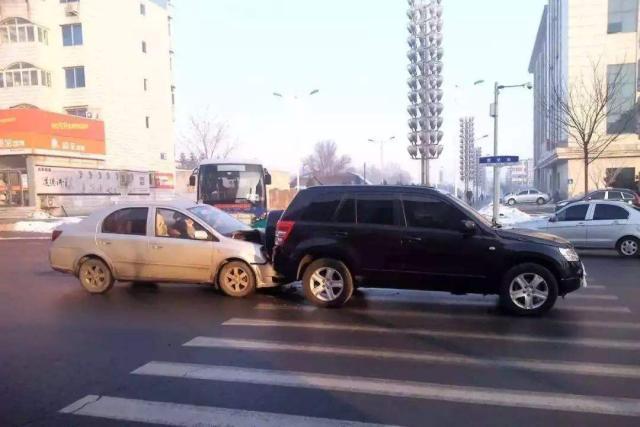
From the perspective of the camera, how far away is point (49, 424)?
4.14m

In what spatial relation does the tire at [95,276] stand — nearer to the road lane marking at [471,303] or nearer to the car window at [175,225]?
the car window at [175,225]

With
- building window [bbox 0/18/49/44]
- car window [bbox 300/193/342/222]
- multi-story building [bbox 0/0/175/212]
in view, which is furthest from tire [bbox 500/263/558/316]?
building window [bbox 0/18/49/44]

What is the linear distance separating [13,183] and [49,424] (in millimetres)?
34196

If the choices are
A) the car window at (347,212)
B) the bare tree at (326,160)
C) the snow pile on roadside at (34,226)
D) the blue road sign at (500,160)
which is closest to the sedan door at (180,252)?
the car window at (347,212)

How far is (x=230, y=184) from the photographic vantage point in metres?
Answer: 17.9

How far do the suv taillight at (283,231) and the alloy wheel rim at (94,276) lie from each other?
322 centimetres

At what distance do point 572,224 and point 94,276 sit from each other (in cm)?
1175

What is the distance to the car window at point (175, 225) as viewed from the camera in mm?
8867

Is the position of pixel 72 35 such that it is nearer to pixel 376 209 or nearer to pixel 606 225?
pixel 606 225

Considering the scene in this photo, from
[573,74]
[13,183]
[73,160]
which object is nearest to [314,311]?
[13,183]

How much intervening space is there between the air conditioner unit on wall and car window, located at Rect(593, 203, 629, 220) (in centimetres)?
4486

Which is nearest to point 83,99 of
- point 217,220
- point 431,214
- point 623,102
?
point 217,220

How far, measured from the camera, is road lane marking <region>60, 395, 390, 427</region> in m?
4.08

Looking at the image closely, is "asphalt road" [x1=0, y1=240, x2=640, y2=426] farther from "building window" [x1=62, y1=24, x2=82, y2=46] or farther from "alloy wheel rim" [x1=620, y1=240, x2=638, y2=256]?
"building window" [x1=62, y1=24, x2=82, y2=46]
